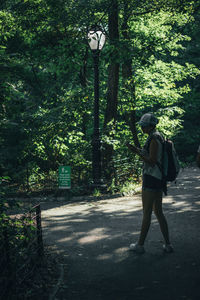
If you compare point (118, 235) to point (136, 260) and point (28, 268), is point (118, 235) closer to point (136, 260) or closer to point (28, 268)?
point (136, 260)

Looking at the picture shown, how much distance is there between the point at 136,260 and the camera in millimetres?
5137

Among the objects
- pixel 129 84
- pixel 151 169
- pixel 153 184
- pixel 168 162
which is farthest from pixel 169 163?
pixel 129 84

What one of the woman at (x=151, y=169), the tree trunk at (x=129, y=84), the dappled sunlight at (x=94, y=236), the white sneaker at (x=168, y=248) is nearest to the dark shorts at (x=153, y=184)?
the woman at (x=151, y=169)

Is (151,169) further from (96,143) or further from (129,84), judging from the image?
(129,84)

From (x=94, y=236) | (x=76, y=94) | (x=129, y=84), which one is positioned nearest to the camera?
(x=94, y=236)

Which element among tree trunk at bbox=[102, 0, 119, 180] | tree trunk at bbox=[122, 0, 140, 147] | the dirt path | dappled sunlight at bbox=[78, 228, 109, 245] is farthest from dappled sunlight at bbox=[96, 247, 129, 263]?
tree trunk at bbox=[122, 0, 140, 147]

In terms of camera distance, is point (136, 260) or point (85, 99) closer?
point (136, 260)

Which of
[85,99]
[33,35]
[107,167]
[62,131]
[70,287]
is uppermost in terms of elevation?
[33,35]

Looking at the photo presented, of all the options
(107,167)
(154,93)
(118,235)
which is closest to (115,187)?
(107,167)

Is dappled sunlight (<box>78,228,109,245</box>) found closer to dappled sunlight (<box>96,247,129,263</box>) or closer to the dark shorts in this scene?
dappled sunlight (<box>96,247,129,263</box>)

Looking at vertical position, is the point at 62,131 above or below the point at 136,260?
above

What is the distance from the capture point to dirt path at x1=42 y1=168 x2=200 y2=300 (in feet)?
13.7

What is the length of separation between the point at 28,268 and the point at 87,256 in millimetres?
1171

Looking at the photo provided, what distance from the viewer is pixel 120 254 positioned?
5.45 m
